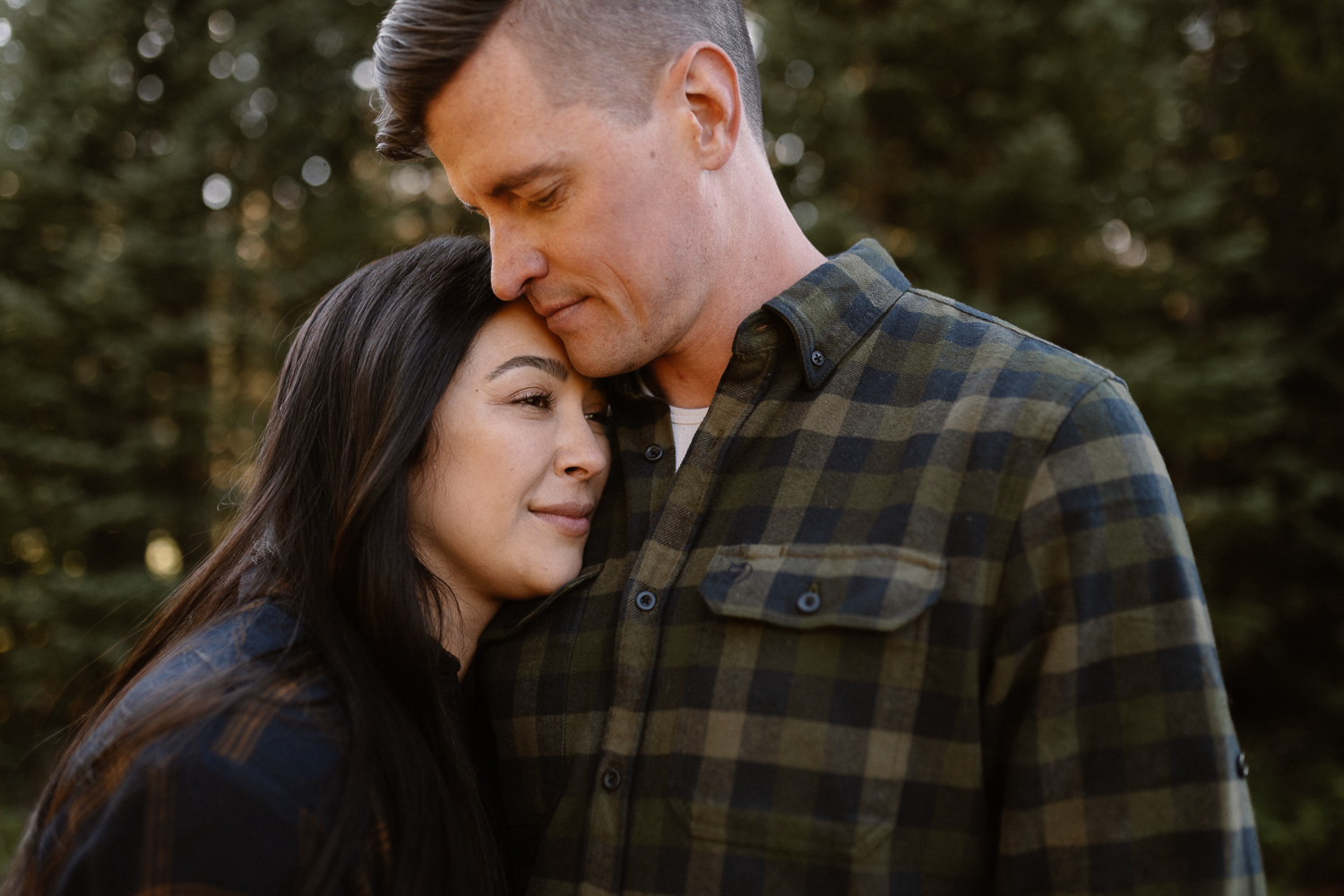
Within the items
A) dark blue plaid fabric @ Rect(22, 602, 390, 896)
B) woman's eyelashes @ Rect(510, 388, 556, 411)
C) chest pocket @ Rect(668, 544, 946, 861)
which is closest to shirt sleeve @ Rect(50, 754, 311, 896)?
dark blue plaid fabric @ Rect(22, 602, 390, 896)

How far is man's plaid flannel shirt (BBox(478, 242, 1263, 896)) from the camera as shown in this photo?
132 centimetres

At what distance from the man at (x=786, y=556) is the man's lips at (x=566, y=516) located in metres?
0.04

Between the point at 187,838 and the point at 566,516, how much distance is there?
87 centimetres

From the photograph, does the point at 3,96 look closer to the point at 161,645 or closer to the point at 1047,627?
the point at 161,645

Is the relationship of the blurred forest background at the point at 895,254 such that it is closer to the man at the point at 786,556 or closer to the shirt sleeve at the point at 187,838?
the man at the point at 786,556

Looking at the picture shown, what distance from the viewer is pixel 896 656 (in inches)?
56.7

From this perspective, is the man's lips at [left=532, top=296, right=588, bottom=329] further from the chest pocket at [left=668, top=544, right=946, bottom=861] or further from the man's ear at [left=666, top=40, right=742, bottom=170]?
the chest pocket at [left=668, top=544, right=946, bottom=861]

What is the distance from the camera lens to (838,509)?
5.15 feet

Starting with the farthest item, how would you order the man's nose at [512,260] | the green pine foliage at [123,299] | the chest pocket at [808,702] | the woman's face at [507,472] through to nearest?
1. the green pine foliage at [123,299]
2. the woman's face at [507,472]
3. the man's nose at [512,260]
4. the chest pocket at [808,702]

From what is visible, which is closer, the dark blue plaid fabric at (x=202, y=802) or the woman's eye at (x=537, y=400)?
the dark blue plaid fabric at (x=202, y=802)

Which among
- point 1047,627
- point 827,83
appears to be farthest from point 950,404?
point 827,83

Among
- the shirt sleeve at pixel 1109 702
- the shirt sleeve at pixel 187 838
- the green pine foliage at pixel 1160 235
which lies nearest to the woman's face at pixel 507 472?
the shirt sleeve at pixel 187 838

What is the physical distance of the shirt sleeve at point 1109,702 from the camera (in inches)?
50.9

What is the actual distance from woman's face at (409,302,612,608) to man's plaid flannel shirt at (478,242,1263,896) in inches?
8.8
